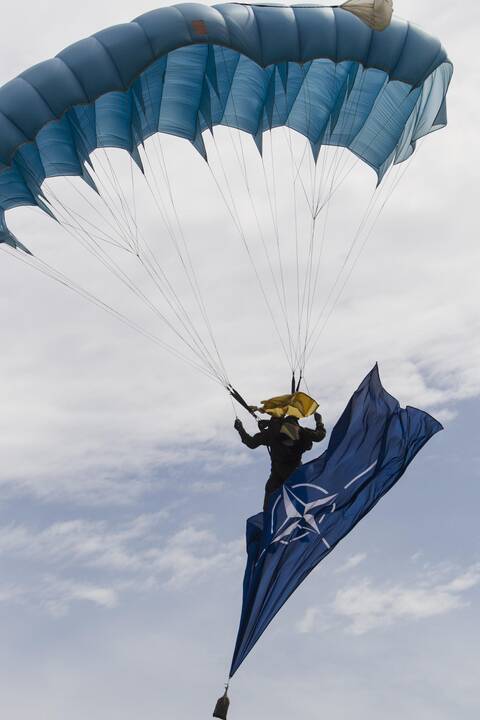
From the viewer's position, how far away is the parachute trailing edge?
79.2 ft

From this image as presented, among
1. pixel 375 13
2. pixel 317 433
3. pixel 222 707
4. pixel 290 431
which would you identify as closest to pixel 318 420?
pixel 317 433

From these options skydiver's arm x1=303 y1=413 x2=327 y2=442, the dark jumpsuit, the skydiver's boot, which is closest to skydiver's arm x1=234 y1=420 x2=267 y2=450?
the dark jumpsuit

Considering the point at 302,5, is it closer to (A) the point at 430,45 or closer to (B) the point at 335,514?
(A) the point at 430,45

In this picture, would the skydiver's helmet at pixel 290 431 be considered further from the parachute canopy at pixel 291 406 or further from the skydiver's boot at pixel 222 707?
the skydiver's boot at pixel 222 707

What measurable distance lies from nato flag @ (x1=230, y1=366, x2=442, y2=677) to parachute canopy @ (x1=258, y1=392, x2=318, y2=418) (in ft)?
2.43

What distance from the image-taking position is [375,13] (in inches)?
950

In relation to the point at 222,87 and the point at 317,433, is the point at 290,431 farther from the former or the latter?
the point at 222,87

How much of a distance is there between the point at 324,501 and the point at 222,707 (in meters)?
3.66

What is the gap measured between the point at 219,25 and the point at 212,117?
207 centimetres

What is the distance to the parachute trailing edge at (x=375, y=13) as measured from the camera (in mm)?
24125

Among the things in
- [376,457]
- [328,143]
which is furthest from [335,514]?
[328,143]

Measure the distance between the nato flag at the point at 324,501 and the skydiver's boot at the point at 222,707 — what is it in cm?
140

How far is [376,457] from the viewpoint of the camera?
22719mm

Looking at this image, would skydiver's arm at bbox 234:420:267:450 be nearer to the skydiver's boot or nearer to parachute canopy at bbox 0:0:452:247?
the skydiver's boot
